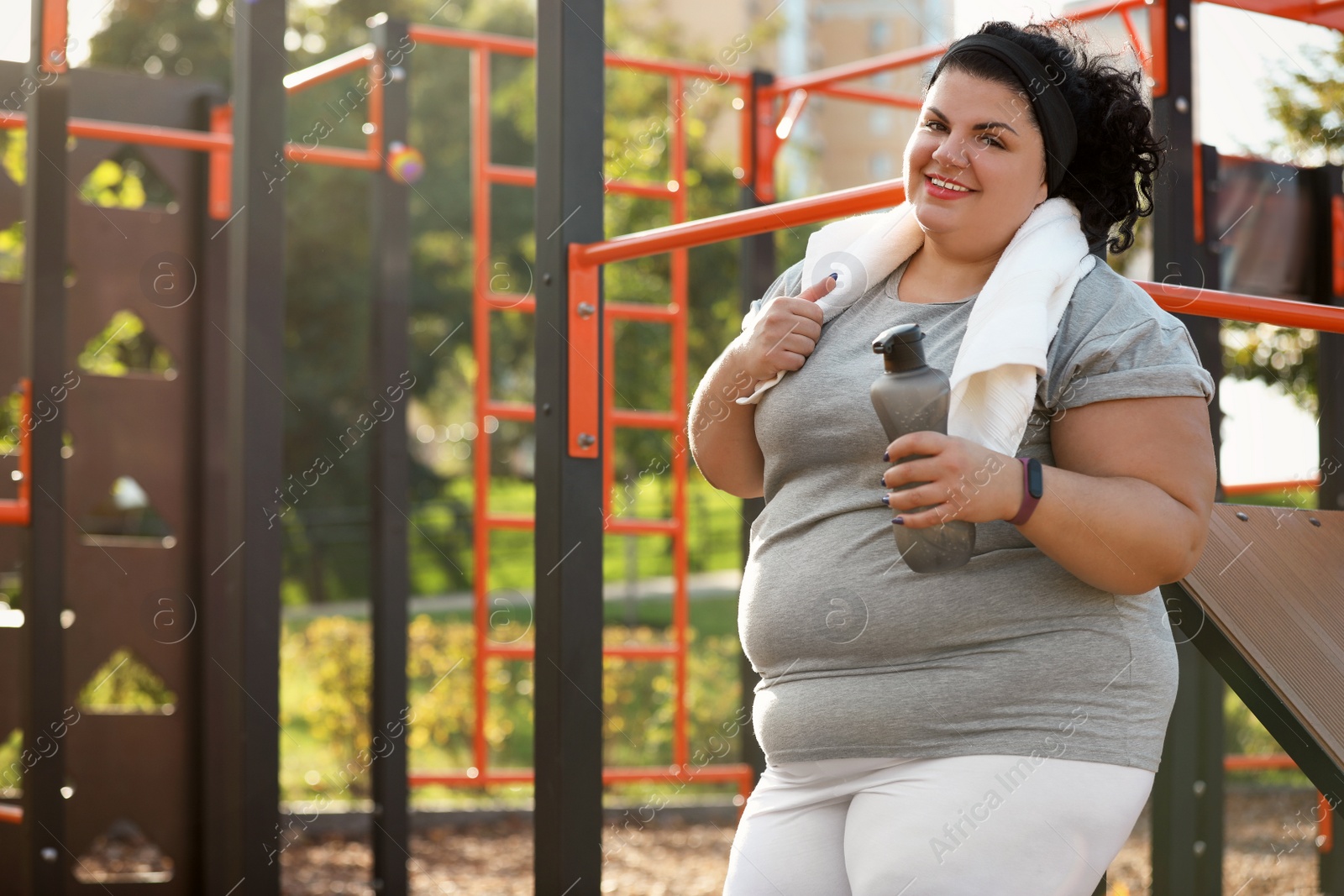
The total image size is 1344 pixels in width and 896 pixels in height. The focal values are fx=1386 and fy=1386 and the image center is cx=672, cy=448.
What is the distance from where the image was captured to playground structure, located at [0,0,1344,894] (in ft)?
7.30

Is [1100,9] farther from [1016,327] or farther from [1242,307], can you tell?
[1016,327]

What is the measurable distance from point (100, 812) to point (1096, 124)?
3.99 m

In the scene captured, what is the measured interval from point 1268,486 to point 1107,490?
3.75m

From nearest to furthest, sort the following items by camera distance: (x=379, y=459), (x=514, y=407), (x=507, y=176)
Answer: (x=379, y=459)
(x=514, y=407)
(x=507, y=176)

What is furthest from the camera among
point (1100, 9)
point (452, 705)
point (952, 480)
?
point (452, 705)

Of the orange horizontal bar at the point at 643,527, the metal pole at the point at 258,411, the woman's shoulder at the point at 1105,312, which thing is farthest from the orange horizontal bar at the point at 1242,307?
the orange horizontal bar at the point at 643,527

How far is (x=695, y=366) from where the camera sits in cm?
1184

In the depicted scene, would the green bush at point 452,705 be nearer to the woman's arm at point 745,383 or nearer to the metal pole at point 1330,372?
the metal pole at point 1330,372

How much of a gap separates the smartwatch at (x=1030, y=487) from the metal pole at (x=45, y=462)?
290 centimetres

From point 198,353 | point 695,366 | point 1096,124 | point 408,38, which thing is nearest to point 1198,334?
point 1096,124

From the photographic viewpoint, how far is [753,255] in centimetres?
425

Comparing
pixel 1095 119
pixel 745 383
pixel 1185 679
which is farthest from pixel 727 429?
pixel 1185 679

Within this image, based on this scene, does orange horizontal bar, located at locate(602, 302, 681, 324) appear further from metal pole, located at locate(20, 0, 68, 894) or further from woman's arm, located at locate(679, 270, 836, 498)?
woman's arm, located at locate(679, 270, 836, 498)

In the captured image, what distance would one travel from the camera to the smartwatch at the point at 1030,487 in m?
1.44
